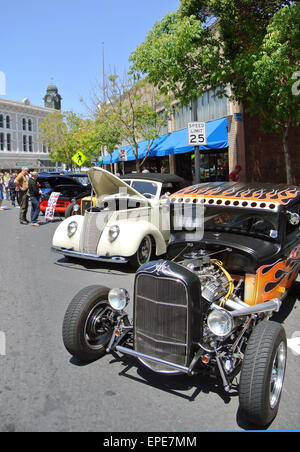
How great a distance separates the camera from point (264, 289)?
3.97 metres

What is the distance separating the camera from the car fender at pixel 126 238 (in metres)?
6.85

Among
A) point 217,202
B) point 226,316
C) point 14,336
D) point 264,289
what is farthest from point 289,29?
point 14,336

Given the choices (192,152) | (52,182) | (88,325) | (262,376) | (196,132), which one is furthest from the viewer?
(192,152)

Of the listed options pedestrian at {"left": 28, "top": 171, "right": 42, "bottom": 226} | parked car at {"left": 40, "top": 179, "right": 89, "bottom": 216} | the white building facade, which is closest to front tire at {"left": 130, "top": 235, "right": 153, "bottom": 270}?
pedestrian at {"left": 28, "top": 171, "right": 42, "bottom": 226}

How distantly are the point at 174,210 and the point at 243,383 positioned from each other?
2576 millimetres

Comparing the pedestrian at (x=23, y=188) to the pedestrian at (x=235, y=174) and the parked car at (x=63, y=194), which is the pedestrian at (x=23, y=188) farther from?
the pedestrian at (x=235, y=174)

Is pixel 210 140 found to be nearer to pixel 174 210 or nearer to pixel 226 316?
pixel 174 210

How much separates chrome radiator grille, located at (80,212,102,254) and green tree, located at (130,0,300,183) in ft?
15.4

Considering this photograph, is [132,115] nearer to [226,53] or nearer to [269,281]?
[226,53]

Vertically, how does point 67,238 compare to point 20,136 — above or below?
below

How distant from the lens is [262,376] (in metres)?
2.73

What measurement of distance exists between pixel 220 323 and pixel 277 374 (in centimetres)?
66

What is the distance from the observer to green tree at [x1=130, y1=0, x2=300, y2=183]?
29.1 ft

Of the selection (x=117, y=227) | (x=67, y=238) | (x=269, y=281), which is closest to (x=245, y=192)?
(x=269, y=281)
